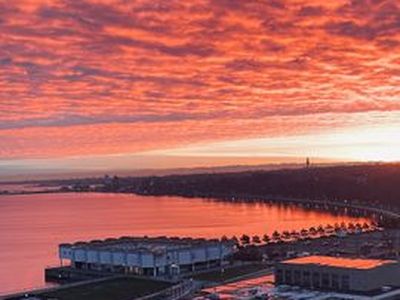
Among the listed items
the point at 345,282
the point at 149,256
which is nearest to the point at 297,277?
the point at 345,282

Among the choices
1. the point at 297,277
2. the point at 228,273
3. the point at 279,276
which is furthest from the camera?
the point at 228,273

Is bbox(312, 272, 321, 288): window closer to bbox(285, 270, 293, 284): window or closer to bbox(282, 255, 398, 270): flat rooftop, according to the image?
bbox(282, 255, 398, 270): flat rooftop

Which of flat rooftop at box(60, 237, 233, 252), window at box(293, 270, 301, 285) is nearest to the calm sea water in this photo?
flat rooftop at box(60, 237, 233, 252)

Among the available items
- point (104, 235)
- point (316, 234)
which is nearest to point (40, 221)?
point (104, 235)

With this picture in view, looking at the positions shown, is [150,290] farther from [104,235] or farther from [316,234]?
[104,235]

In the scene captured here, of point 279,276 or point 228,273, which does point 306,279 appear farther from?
point 228,273
